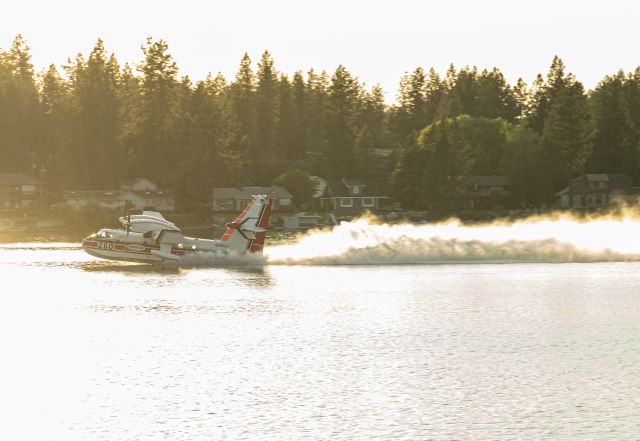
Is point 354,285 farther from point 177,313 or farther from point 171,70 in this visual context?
point 171,70

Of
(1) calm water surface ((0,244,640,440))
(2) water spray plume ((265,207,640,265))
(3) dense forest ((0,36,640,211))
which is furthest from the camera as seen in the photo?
(3) dense forest ((0,36,640,211))

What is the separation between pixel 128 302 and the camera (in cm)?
5534

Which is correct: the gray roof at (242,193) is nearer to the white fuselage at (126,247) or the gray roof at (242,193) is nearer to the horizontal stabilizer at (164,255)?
the horizontal stabilizer at (164,255)

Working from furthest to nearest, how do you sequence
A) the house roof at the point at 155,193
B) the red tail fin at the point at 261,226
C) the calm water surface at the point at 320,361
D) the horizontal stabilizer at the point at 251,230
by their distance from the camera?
the house roof at the point at 155,193 → the horizontal stabilizer at the point at 251,230 → the red tail fin at the point at 261,226 → the calm water surface at the point at 320,361

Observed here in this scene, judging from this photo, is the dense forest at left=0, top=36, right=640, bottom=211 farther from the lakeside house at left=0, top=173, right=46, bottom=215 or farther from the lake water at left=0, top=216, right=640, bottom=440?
the lake water at left=0, top=216, right=640, bottom=440

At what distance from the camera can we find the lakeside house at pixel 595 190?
169 meters

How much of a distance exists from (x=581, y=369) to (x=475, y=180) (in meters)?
149

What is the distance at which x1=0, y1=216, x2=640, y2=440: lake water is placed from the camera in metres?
26.3

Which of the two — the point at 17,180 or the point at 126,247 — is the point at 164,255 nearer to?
the point at 126,247

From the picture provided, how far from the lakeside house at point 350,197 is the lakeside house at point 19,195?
2377 inches

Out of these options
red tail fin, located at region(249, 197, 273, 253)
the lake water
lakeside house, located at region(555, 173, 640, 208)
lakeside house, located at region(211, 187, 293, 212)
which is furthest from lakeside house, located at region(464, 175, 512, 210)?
the lake water

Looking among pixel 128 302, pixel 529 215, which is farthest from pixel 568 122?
pixel 128 302

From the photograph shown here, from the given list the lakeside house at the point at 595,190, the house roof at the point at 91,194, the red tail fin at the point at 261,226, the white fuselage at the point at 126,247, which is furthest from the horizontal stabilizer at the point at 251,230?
the lakeside house at the point at 595,190

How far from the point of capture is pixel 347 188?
196 metres
